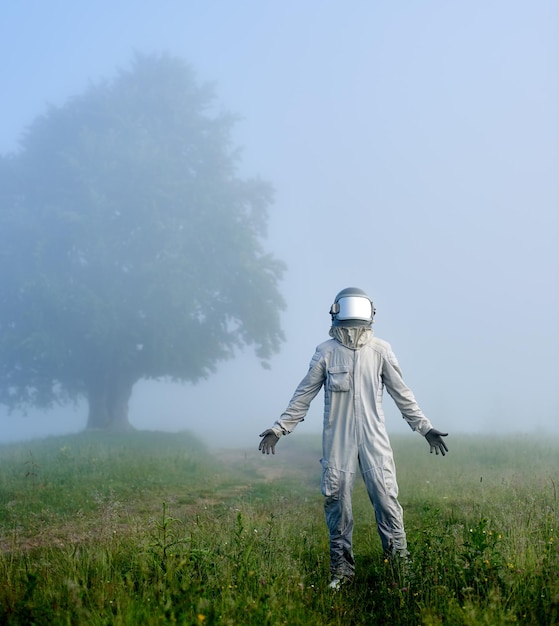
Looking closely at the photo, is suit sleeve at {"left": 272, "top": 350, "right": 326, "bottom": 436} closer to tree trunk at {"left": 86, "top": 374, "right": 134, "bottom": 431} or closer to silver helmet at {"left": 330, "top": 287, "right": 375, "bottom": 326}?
silver helmet at {"left": 330, "top": 287, "right": 375, "bottom": 326}

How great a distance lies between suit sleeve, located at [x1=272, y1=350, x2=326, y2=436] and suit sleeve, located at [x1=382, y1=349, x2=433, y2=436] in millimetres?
616

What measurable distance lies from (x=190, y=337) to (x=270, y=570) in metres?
23.0

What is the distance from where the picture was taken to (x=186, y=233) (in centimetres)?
2841

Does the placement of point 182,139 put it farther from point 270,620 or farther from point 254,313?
point 270,620

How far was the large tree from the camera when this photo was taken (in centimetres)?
2692

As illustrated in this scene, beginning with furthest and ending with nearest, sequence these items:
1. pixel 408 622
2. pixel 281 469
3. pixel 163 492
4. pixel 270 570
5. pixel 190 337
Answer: pixel 190 337 → pixel 281 469 → pixel 163 492 → pixel 270 570 → pixel 408 622

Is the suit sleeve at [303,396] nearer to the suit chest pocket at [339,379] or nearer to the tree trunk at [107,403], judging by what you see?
the suit chest pocket at [339,379]

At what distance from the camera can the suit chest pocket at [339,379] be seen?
20.0 ft

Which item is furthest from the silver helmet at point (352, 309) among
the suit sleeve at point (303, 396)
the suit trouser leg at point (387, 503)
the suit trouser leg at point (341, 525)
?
the suit trouser leg at point (341, 525)

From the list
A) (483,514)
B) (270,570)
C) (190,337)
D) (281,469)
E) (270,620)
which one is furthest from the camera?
(190,337)

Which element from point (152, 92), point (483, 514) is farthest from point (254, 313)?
point (483, 514)

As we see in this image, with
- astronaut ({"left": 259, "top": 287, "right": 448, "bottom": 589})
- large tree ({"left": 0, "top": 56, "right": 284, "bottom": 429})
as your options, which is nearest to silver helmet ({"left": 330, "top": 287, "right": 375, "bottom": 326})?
astronaut ({"left": 259, "top": 287, "right": 448, "bottom": 589})

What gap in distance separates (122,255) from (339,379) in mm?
23256

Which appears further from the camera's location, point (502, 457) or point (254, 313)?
point (254, 313)
